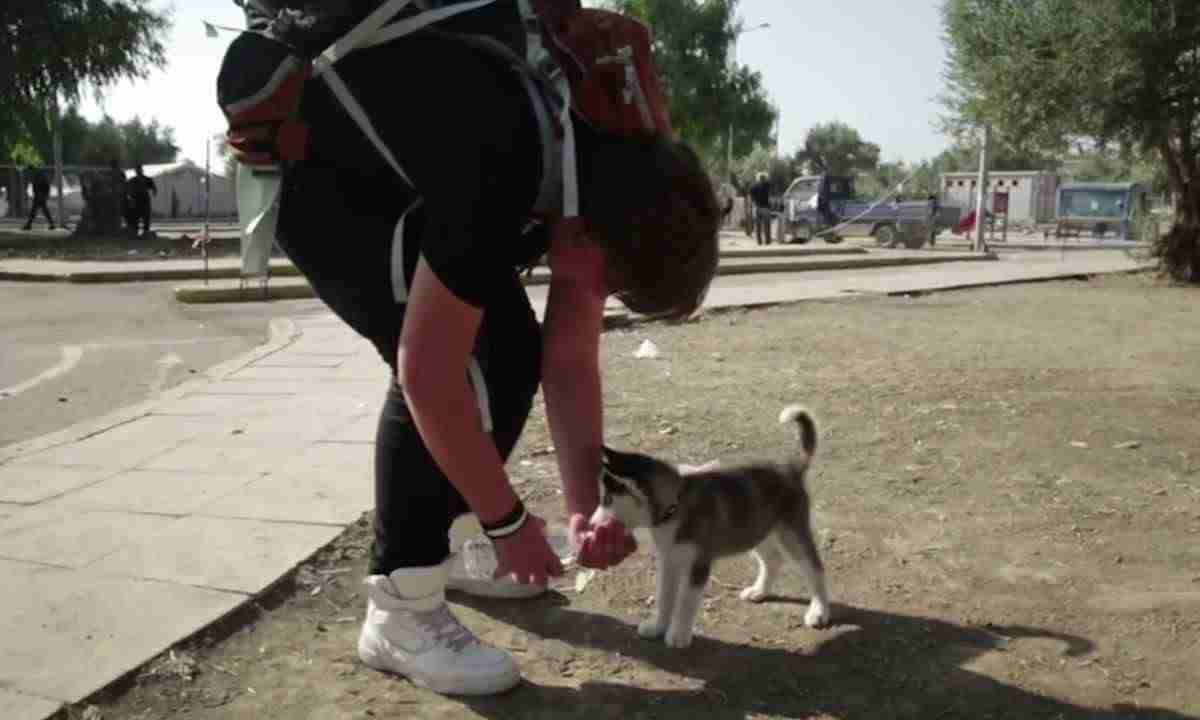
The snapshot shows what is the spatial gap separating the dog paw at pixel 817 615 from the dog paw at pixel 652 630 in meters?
0.42

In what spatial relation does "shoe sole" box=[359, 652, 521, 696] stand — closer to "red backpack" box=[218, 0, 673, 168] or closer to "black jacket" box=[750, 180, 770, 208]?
"red backpack" box=[218, 0, 673, 168]

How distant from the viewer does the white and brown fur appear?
266 centimetres

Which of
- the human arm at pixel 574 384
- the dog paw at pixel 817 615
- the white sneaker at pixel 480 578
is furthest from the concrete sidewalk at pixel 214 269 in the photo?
the human arm at pixel 574 384

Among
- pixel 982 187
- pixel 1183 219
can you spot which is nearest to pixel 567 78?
pixel 1183 219

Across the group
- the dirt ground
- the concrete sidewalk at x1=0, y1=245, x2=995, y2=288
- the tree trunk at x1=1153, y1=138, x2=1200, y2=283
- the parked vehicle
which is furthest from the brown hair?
the parked vehicle

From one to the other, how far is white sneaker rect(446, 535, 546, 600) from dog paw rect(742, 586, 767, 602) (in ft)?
2.00

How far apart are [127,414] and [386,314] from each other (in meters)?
3.78

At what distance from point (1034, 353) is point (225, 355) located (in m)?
6.18

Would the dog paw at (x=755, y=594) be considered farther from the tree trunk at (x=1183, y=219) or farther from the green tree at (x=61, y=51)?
the green tree at (x=61, y=51)

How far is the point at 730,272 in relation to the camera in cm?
1694

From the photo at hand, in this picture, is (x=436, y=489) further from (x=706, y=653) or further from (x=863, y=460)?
(x=863, y=460)

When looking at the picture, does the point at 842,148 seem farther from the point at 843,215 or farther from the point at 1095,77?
the point at 1095,77

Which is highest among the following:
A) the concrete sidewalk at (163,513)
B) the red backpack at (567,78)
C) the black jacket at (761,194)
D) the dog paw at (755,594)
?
the black jacket at (761,194)

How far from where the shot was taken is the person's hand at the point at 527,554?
2.00 metres
